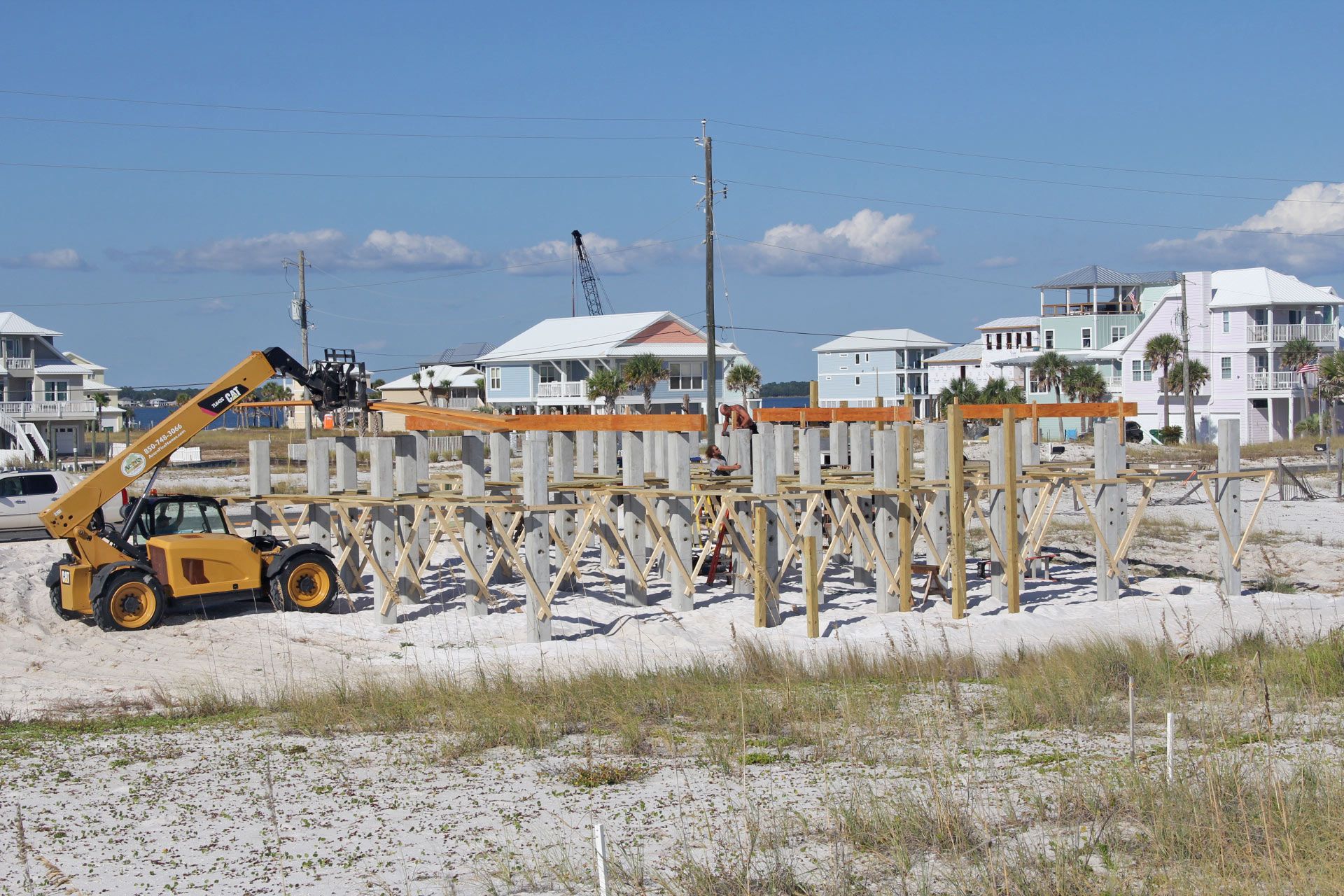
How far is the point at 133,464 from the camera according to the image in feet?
53.7

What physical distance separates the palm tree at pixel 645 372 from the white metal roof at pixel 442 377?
28.6 m

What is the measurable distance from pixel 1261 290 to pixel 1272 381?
14.3ft

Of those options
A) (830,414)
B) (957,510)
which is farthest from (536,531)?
(830,414)

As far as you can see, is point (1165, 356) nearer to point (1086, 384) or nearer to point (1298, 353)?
point (1086, 384)

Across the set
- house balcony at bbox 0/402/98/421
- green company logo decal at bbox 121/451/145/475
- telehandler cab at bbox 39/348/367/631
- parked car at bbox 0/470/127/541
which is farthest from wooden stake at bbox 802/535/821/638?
house balcony at bbox 0/402/98/421

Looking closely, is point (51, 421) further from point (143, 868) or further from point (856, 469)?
point (143, 868)

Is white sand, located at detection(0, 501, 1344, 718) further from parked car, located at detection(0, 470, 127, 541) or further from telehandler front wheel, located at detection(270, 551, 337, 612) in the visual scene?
parked car, located at detection(0, 470, 127, 541)

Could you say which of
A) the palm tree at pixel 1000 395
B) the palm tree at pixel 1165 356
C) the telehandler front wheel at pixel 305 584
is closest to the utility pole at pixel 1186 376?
the palm tree at pixel 1165 356

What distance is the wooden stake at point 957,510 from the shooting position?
1577cm

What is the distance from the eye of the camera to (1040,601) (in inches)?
711

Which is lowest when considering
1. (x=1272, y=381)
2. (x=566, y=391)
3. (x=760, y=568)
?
(x=760, y=568)

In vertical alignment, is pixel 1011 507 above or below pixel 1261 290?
below

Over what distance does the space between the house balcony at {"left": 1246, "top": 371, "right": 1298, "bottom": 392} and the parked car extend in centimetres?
5088

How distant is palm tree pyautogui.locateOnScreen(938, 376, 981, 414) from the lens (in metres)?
63.9
